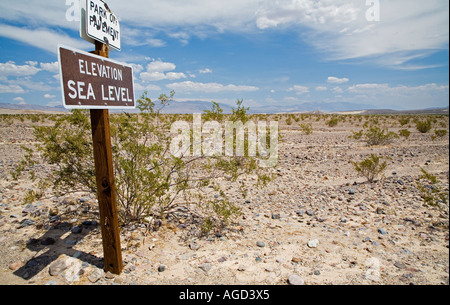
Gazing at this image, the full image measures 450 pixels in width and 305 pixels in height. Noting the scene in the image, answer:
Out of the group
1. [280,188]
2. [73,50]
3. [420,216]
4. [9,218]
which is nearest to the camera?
[73,50]

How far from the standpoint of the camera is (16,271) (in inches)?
131

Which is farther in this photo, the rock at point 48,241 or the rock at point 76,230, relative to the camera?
the rock at point 76,230

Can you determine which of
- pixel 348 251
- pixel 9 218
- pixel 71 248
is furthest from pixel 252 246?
pixel 9 218

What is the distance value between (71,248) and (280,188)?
506cm

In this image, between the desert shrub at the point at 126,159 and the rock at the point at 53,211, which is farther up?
the desert shrub at the point at 126,159

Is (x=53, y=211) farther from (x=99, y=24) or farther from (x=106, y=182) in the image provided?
(x=99, y=24)


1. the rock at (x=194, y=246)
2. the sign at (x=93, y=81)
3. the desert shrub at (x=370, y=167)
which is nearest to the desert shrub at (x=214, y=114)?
the sign at (x=93, y=81)

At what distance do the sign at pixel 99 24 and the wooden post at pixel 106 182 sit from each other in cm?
12

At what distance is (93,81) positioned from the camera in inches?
109

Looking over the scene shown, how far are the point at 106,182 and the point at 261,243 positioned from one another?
2565 mm

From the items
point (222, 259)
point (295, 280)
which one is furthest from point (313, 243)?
point (222, 259)

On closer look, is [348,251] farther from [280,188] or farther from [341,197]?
[280,188]

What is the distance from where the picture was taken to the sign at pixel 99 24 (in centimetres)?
269

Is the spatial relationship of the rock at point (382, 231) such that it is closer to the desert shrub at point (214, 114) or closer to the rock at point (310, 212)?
the rock at point (310, 212)
